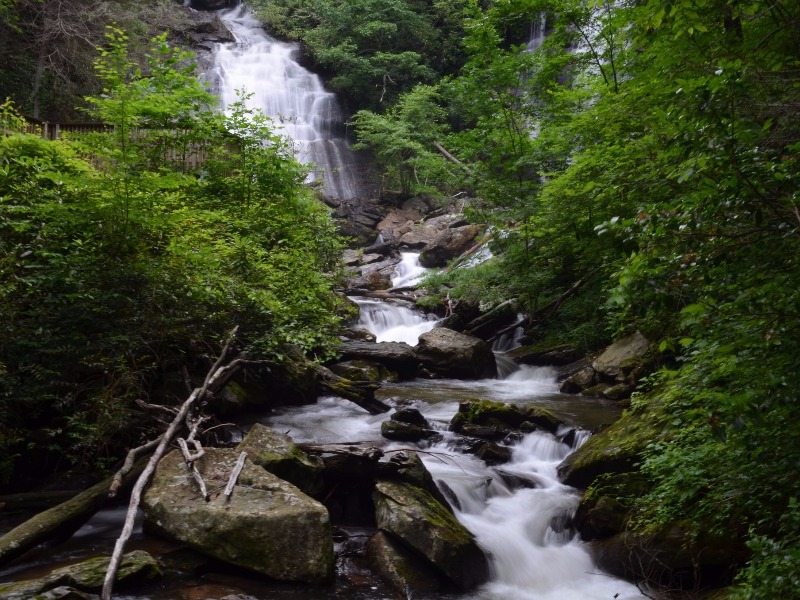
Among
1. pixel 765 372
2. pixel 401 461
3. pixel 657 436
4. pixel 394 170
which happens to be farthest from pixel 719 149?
pixel 394 170

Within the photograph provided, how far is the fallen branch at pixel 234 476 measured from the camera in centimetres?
543

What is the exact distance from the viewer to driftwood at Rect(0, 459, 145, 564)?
16.4 ft

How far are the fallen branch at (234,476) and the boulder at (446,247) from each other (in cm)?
1800

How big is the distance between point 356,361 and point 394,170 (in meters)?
18.0

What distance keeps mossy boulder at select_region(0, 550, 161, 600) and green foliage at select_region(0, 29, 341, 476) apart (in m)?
1.77

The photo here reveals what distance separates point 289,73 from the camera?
109ft

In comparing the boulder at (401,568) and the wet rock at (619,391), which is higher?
the wet rock at (619,391)

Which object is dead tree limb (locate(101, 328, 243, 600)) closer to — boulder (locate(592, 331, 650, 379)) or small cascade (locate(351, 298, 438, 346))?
boulder (locate(592, 331, 650, 379))

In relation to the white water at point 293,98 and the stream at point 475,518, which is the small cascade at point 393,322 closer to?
the stream at point 475,518

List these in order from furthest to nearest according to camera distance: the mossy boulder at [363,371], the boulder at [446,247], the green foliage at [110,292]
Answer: the boulder at [446,247]
the mossy boulder at [363,371]
the green foliage at [110,292]

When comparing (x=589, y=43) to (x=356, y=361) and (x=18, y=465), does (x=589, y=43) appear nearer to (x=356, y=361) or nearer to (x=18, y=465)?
(x=356, y=361)

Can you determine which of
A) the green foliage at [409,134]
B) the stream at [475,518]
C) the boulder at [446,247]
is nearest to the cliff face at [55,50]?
the green foliage at [409,134]

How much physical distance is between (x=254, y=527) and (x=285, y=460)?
1254 millimetres

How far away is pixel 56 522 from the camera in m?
5.41
